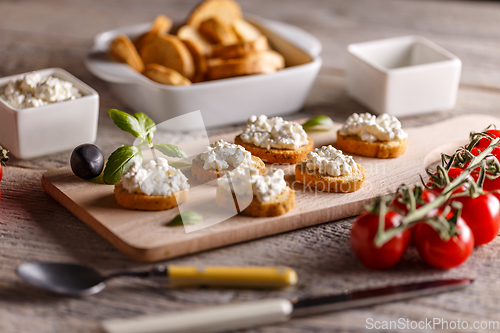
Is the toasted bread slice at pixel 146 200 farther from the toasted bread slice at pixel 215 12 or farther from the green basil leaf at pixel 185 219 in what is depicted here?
the toasted bread slice at pixel 215 12

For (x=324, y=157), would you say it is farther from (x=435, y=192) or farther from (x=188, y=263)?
(x=188, y=263)

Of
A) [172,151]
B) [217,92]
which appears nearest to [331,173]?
[172,151]

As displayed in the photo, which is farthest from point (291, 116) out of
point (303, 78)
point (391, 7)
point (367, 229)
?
point (391, 7)

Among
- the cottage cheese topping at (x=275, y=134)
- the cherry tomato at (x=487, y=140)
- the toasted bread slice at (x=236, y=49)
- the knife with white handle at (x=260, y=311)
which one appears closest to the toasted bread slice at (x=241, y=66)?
the toasted bread slice at (x=236, y=49)

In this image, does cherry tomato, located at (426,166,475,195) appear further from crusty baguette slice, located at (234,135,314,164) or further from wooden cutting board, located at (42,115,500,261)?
crusty baguette slice, located at (234,135,314,164)

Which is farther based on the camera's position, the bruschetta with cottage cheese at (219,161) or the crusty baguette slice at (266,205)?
the bruschetta with cottage cheese at (219,161)

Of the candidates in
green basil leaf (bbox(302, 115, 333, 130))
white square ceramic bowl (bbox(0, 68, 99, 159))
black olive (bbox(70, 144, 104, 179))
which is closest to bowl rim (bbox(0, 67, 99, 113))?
white square ceramic bowl (bbox(0, 68, 99, 159))
